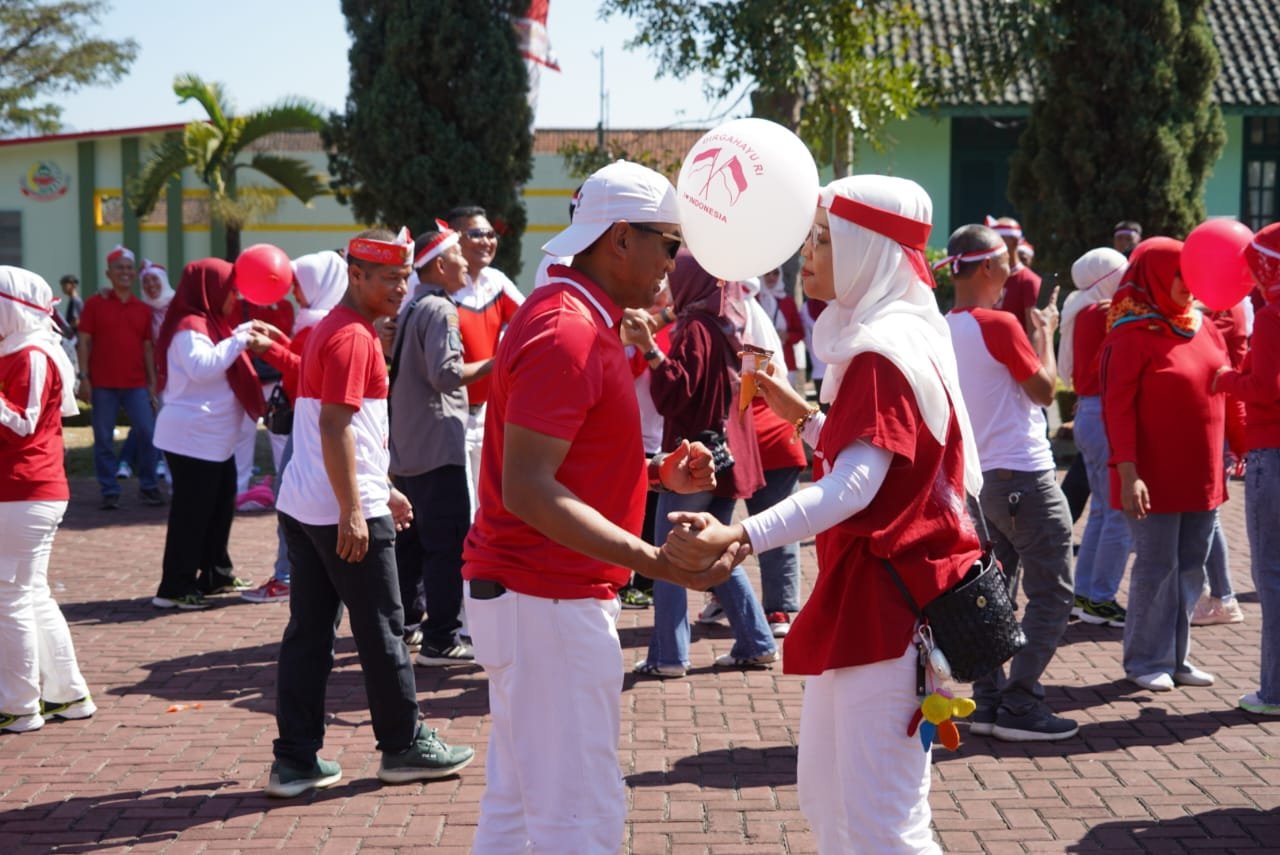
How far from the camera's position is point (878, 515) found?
3.47 m

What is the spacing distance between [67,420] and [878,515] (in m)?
19.1

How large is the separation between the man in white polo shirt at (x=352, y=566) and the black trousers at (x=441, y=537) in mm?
1788

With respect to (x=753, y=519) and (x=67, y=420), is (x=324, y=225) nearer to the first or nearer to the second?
(x=67, y=420)

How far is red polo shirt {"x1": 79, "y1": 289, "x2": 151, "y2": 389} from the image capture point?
13.2 m

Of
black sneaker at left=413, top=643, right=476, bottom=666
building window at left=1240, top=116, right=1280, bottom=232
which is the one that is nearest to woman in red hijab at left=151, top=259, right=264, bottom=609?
black sneaker at left=413, top=643, right=476, bottom=666

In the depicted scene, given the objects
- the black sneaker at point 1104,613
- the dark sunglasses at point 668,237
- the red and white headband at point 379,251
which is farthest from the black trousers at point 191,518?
the dark sunglasses at point 668,237

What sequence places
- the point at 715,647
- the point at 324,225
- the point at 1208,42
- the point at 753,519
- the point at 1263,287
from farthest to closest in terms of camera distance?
the point at 324,225, the point at 1208,42, the point at 715,647, the point at 1263,287, the point at 753,519

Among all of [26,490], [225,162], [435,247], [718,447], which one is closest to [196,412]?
[435,247]

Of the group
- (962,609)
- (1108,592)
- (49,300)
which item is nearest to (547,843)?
(962,609)

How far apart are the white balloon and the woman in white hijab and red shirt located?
80 millimetres

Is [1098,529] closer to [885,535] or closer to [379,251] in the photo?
[379,251]

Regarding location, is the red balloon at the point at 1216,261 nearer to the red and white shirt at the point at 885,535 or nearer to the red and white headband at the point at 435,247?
the red and white shirt at the point at 885,535

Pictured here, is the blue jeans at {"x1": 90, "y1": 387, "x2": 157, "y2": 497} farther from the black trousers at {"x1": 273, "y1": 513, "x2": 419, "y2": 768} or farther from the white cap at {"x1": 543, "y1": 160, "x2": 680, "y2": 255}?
the white cap at {"x1": 543, "y1": 160, "x2": 680, "y2": 255}

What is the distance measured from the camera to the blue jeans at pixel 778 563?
773 cm
